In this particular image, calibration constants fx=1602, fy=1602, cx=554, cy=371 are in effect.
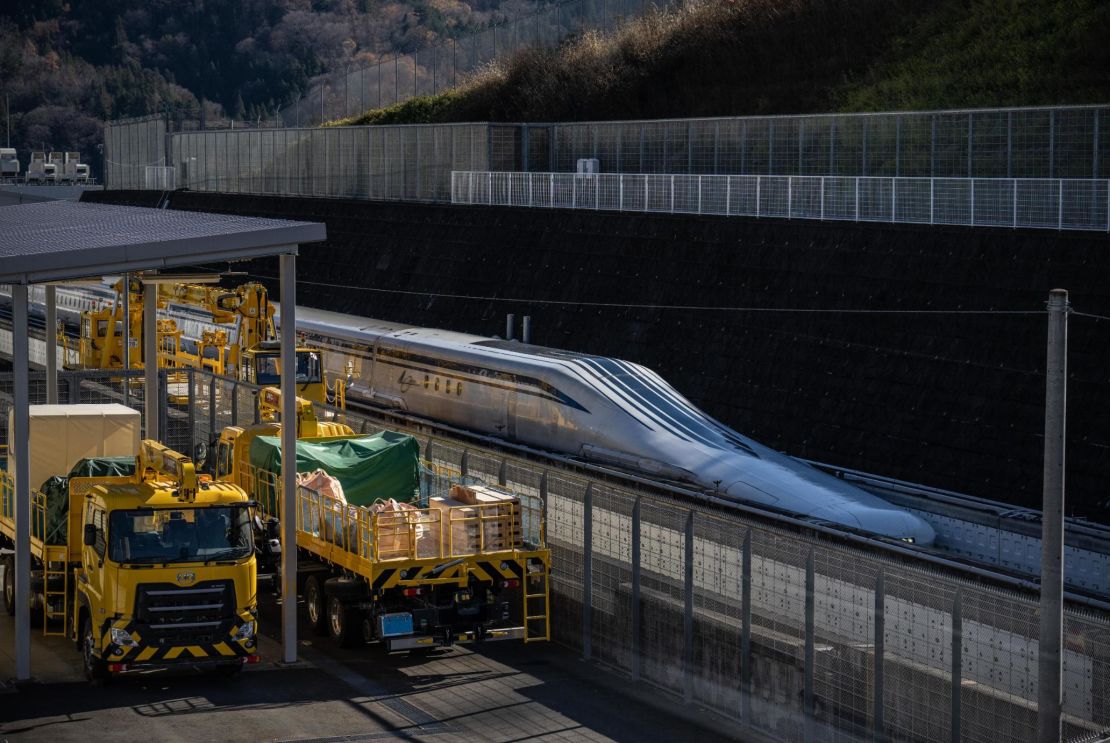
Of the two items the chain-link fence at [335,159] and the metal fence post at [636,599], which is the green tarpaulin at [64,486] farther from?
the chain-link fence at [335,159]

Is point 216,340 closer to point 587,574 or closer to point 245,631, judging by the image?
point 587,574

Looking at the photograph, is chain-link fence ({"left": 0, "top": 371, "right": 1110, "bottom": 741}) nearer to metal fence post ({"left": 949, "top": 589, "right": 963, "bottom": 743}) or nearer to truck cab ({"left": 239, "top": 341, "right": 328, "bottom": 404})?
metal fence post ({"left": 949, "top": 589, "right": 963, "bottom": 743})

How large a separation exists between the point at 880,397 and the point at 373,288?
23.3 metres

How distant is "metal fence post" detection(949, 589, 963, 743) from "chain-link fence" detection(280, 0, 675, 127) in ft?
178

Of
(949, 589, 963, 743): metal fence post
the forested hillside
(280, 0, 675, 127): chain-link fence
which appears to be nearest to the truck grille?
(949, 589, 963, 743): metal fence post

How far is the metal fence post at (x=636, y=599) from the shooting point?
1864 cm

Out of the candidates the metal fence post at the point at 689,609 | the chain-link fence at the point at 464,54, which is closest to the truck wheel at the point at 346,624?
the metal fence post at the point at 689,609

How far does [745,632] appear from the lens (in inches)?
664

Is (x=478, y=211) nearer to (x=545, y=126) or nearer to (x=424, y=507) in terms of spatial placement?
(x=545, y=126)

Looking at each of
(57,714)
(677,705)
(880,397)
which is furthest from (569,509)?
(880,397)

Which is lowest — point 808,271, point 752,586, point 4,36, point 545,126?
point 752,586

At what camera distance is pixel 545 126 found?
52.2 meters

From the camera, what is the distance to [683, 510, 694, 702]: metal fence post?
58.4ft

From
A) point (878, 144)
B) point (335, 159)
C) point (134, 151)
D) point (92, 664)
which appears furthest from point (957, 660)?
point (134, 151)
